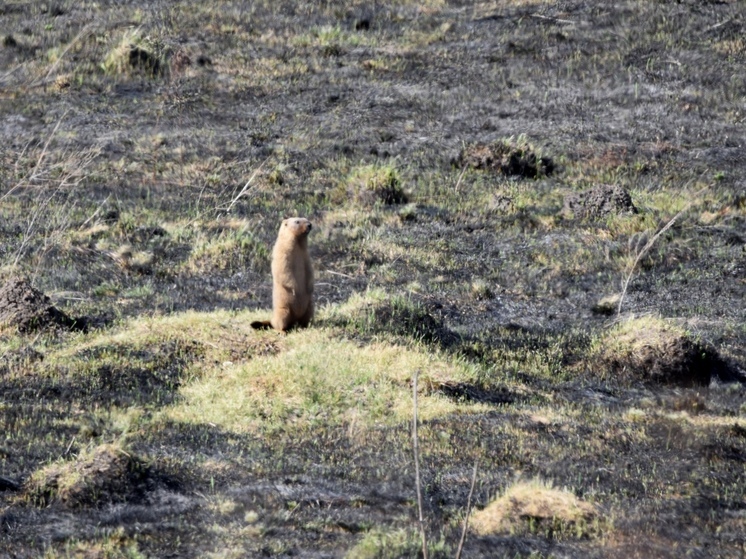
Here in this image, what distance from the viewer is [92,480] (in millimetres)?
7164

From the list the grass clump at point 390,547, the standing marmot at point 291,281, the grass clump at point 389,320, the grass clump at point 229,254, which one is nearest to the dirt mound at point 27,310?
the standing marmot at point 291,281

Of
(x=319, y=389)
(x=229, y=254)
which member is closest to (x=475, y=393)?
(x=319, y=389)

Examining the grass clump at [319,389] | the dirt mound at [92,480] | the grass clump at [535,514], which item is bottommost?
the grass clump at [319,389]

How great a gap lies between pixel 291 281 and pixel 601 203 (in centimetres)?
609

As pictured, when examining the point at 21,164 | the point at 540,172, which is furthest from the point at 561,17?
the point at 21,164

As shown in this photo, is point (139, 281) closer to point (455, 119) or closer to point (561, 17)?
point (455, 119)

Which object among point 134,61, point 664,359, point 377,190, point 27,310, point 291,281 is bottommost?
point 664,359

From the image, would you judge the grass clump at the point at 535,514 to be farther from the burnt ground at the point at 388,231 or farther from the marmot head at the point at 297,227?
the marmot head at the point at 297,227

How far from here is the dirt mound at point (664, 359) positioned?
1070 centimetres

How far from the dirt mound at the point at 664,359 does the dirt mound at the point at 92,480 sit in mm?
4995

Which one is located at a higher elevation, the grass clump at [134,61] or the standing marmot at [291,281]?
the grass clump at [134,61]

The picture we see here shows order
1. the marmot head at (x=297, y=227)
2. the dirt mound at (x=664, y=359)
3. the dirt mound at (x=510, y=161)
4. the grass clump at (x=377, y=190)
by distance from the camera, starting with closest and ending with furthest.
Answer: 1. the marmot head at (x=297, y=227)
2. the dirt mound at (x=664, y=359)
3. the grass clump at (x=377, y=190)
4. the dirt mound at (x=510, y=161)

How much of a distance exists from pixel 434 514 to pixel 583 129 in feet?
38.9

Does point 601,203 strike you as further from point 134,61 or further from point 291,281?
point 134,61
